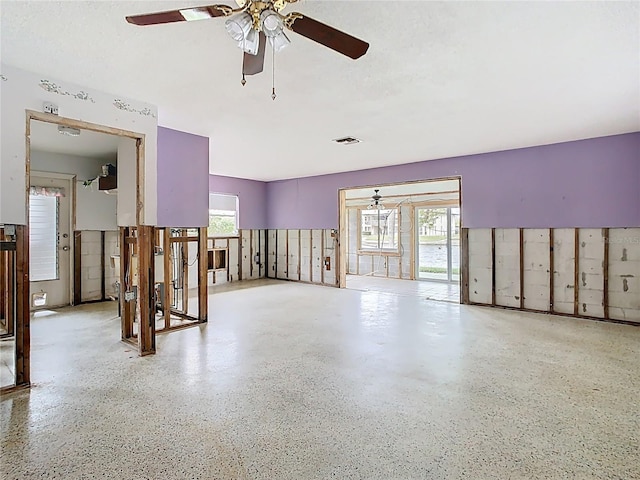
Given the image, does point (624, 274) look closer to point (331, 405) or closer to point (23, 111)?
point (331, 405)

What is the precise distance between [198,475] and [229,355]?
5.87 ft

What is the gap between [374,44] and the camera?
2.56 metres

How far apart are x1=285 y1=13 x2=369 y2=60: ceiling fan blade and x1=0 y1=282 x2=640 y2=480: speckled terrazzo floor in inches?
89.6

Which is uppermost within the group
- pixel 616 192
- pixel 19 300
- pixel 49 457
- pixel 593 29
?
pixel 593 29

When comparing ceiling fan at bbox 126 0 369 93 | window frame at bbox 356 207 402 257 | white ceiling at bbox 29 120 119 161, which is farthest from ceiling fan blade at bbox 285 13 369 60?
window frame at bbox 356 207 402 257

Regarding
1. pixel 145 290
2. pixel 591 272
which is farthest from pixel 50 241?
pixel 591 272

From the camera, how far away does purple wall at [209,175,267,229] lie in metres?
8.47

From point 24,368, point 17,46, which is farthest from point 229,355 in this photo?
point 17,46

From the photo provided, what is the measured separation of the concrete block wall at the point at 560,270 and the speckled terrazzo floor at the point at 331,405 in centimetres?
56

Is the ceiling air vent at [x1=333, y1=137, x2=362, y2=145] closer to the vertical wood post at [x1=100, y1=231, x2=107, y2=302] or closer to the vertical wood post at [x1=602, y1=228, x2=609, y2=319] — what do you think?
the vertical wood post at [x1=602, y1=228, x2=609, y2=319]

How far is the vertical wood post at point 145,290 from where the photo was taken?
371 cm

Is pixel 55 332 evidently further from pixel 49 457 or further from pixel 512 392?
pixel 512 392

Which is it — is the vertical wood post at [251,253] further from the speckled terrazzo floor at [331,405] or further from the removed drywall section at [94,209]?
the speckled terrazzo floor at [331,405]

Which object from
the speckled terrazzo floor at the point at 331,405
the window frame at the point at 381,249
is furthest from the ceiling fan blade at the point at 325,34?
the window frame at the point at 381,249
